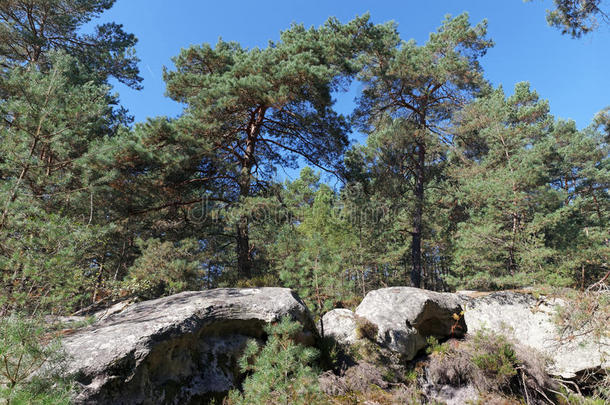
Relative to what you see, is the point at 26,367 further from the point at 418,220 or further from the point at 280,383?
the point at 418,220

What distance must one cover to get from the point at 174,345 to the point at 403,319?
4.17m

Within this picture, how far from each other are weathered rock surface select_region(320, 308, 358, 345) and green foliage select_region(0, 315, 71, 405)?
398 cm

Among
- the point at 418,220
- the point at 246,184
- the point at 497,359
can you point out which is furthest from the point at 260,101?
the point at 497,359

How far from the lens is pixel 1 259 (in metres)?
3.29

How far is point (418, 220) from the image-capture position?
392 inches

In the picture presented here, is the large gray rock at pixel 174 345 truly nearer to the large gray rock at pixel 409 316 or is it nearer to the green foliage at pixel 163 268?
the large gray rock at pixel 409 316

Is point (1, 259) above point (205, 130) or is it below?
below

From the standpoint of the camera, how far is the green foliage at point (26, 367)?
1740 millimetres

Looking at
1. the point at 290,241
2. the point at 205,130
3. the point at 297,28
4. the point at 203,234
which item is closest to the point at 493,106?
the point at 297,28

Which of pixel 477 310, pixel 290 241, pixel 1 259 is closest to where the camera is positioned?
pixel 1 259

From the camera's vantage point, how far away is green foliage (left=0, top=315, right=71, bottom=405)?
1740 mm

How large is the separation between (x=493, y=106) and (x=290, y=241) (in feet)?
29.7

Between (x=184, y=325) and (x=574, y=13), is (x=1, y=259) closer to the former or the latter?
(x=184, y=325)

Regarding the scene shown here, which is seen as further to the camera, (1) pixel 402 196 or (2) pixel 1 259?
(1) pixel 402 196
